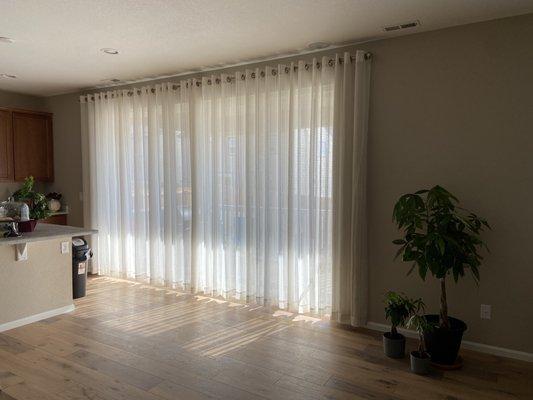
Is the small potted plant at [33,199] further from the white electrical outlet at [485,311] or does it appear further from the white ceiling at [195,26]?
the white electrical outlet at [485,311]

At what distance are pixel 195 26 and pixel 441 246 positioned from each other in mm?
2574

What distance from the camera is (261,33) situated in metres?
3.33

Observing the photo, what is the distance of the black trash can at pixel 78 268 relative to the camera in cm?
452

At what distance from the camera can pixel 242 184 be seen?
423 cm

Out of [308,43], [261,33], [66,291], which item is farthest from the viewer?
[66,291]

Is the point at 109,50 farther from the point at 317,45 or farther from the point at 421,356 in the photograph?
the point at 421,356

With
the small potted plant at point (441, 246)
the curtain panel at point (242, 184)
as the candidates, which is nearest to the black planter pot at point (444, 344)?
the small potted plant at point (441, 246)

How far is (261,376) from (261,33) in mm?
2791

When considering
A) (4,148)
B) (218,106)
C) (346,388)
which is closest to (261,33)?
(218,106)

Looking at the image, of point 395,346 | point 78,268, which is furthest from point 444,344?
point 78,268

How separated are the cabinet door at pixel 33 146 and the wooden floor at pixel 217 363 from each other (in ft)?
9.02

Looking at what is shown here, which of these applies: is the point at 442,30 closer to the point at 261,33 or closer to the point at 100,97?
the point at 261,33

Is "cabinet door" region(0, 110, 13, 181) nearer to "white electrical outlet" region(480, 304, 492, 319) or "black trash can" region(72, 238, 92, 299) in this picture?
"black trash can" region(72, 238, 92, 299)

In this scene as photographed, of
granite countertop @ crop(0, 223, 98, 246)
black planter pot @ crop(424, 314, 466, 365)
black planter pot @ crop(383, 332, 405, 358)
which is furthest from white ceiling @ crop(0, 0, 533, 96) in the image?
black planter pot @ crop(383, 332, 405, 358)
